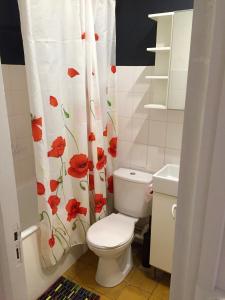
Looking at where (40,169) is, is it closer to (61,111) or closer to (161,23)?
(61,111)

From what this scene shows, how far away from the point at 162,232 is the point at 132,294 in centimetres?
52

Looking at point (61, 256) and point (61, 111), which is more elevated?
point (61, 111)

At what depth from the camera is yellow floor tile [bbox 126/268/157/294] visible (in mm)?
1939

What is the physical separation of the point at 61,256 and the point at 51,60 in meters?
1.42

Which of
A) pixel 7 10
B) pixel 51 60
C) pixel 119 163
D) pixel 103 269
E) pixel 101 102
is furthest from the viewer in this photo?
pixel 119 163

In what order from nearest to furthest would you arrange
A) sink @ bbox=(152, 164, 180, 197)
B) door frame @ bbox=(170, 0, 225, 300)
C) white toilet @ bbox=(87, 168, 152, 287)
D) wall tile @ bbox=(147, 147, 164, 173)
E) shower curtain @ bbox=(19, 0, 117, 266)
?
door frame @ bbox=(170, 0, 225, 300) → shower curtain @ bbox=(19, 0, 117, 266) → sink @ bbox=(152, 164, 180, 197) → white toilet @ bbox=(87, 168, 152, 287) → wall tile @ bbox=(147, 147, 164, 173)

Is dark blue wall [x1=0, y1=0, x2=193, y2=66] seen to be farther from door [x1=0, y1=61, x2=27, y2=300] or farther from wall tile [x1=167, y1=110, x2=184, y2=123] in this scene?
door [x1=0, y1=61, x2=27, y2=300]

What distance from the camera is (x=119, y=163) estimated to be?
2.41 m

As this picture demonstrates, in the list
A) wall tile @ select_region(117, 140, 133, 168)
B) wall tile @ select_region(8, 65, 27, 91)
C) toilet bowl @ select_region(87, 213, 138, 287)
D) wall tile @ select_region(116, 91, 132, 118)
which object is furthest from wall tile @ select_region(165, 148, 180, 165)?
wall tile @ select_region(8, 65, 27, 91)

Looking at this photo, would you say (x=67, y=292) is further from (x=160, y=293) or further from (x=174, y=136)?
(x=174, y=136)

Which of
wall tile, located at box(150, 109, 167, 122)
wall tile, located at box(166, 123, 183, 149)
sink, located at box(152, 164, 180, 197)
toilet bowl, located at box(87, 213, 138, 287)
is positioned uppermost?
wall tile, located at box(150, 109, 167, 122)

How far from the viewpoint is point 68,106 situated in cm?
175

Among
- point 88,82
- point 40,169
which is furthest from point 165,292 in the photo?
point 88,82

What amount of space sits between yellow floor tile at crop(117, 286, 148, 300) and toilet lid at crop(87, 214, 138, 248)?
0.42 meters
